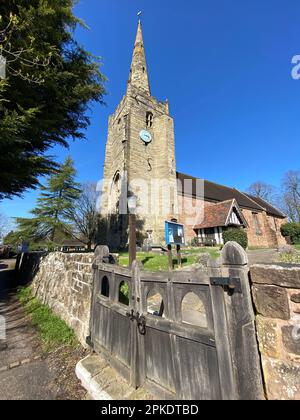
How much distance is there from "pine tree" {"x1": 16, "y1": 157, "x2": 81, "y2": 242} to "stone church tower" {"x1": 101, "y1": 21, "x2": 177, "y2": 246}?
459 centimetres

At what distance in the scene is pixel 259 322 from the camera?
1816 mm

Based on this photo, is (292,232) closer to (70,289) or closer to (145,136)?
(145,136)

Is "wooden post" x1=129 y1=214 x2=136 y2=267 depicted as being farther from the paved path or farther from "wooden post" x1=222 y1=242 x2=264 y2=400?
"wooden post" x1=222 y1=242 x2=264 y2=400

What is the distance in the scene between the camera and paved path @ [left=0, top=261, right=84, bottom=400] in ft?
9.25

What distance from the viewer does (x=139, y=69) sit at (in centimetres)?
2592

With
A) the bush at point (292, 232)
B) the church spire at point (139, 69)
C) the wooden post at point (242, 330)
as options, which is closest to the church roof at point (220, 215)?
the bush at point (292, 232)

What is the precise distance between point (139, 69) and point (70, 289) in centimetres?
2981

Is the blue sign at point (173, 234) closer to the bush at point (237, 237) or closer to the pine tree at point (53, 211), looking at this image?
the bush at point (237, 237)

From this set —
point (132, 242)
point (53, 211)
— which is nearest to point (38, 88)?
point (132, 242)

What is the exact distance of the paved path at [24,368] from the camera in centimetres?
282

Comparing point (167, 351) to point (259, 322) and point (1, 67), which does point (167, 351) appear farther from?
point (1, 67)

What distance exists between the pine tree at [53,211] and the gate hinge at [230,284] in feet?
61.7
